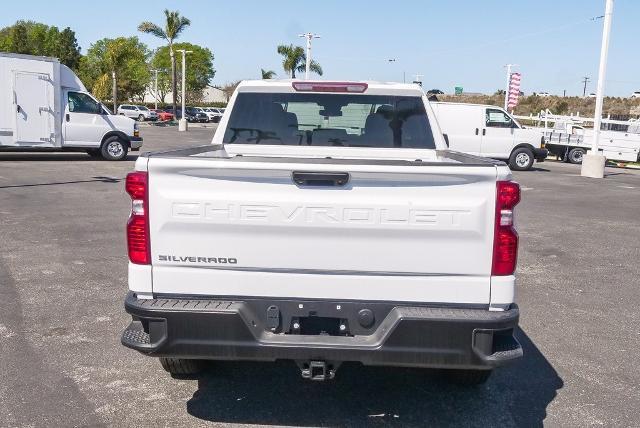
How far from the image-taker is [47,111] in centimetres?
1825

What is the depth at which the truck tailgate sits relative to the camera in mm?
3168

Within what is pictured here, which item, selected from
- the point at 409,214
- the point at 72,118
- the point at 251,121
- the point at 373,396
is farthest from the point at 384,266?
the point at 72,118

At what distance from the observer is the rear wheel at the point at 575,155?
26.3 meters

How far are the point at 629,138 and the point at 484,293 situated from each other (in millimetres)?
24964

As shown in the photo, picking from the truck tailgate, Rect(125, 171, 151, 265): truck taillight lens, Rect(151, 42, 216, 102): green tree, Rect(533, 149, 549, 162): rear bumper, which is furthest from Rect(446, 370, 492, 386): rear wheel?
Rect(151, 42, 216, 102): green tree

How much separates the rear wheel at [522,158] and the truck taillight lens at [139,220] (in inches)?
798

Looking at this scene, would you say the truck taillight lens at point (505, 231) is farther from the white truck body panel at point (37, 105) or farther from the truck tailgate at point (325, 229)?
the white truck body panel at point (37, 105)

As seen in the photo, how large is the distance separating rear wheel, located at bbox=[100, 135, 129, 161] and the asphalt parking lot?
1128 centimetres

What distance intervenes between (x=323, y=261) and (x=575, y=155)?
1015 inches

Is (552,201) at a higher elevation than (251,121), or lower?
lower

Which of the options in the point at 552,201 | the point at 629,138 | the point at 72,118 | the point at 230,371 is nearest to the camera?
the point at 230,371

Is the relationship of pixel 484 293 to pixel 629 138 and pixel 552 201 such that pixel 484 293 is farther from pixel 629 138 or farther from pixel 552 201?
pixel 629 138

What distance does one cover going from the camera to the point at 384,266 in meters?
3.22

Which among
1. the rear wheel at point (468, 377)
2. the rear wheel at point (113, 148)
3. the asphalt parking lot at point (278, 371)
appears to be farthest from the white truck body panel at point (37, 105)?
the rear wheel at point (468, 377)
